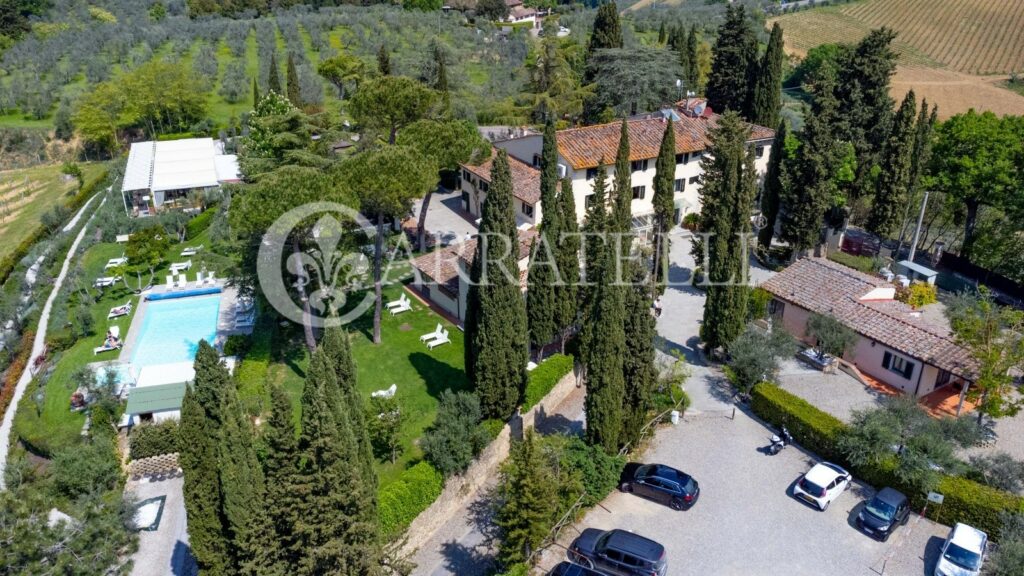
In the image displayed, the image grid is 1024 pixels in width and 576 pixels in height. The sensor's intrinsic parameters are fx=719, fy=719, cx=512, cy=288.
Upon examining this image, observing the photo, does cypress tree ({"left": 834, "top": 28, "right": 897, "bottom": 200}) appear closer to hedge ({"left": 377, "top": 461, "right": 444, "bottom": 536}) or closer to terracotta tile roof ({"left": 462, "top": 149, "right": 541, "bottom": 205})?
terracotta tile roof ({"left": 462, "top": 149, "right": 541, "bottom": 205})

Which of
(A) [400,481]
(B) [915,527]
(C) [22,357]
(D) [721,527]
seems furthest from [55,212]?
(B) [915,527]

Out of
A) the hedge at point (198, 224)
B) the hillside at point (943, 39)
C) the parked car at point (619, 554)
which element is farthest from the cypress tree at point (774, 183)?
the hillside at point (943, 39)

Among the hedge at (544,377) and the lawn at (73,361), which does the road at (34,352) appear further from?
the hedge at (544,377)

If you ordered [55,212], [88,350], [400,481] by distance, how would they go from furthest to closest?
1. [55,212]
2. [88,350]
3. [400,481]

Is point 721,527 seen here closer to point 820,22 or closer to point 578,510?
point 578,510

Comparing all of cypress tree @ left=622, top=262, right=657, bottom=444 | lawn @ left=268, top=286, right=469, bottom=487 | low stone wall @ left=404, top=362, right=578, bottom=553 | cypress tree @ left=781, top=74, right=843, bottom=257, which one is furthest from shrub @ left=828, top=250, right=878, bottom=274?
lawn @ left=268, top=286, right=469, bottom=487
